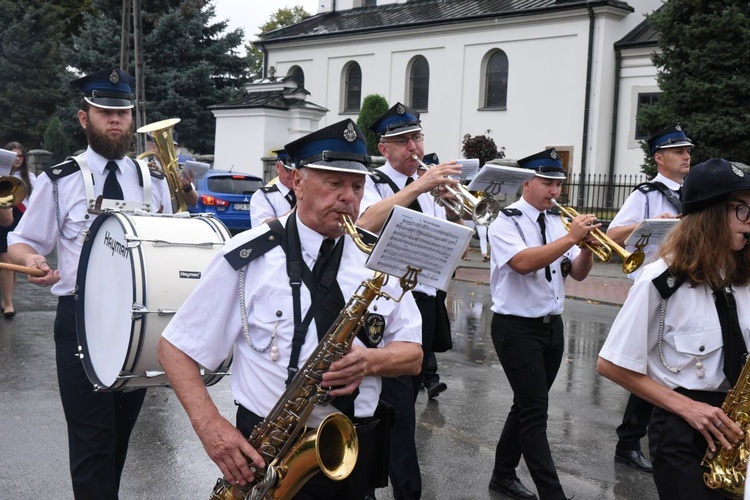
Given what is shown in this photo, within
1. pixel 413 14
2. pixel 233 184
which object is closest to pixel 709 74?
pixel 233 184

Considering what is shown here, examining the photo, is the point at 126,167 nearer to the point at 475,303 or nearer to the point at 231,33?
the point at 475,303

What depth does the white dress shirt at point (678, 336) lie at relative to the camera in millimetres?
3584

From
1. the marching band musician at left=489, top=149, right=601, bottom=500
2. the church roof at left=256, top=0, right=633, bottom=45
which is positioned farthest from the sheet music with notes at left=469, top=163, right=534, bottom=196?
the church roof at left=256, top=0, right=633, bottom=45

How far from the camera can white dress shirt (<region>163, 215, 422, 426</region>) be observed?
3250mm

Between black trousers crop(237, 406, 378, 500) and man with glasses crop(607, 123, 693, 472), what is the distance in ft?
12.2

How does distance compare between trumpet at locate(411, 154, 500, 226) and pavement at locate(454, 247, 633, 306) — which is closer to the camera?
trumpet at locate(411, 154, 500, 226)

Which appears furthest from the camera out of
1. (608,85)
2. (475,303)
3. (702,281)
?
(608,85)

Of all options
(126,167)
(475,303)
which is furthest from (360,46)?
(126,167)

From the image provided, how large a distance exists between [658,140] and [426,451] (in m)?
2.97

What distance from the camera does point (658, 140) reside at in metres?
7.43

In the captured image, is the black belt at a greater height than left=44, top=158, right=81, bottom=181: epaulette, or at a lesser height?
lesser

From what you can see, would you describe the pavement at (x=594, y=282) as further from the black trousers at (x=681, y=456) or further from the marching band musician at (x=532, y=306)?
the black trousers at (x=681, y=456)

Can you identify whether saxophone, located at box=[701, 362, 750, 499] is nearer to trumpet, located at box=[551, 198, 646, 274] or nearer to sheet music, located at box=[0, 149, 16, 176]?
trumpet, located at box=[551, 198, 646, 274]

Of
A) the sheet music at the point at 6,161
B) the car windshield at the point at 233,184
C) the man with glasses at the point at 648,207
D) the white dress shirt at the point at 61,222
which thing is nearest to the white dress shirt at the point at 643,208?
the man with glasses at the point at 648,207
